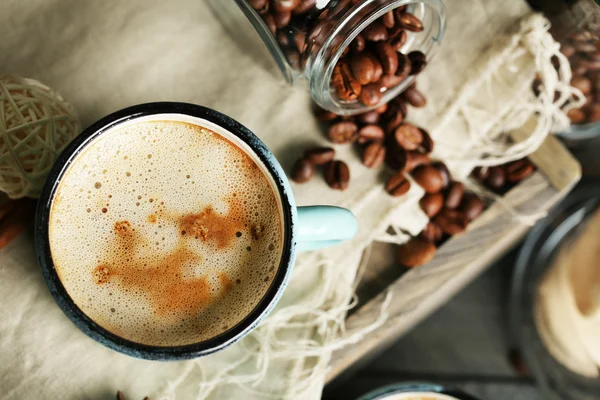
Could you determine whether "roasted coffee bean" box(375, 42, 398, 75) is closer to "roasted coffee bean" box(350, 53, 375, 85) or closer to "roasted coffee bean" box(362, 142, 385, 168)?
"roasted coffee bean" box(350, 53, 375, 85)

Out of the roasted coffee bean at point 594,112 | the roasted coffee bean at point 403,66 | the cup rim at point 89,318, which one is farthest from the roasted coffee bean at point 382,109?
the roasted coffee bean at point 594,112

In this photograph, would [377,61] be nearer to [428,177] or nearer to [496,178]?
[428,177]

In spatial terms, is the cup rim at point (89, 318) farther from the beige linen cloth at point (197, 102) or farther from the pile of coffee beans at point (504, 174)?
the pile of coffee beans at point (504, 174)

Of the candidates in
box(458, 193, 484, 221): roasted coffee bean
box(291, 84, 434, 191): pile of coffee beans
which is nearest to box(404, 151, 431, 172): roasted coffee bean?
box(291, 84, 434, 191): pile of coffee beans

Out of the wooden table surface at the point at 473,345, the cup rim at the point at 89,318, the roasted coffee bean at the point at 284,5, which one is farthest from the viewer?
the wooden table surface at the point at 473,345

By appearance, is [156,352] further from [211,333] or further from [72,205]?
[72,205]
